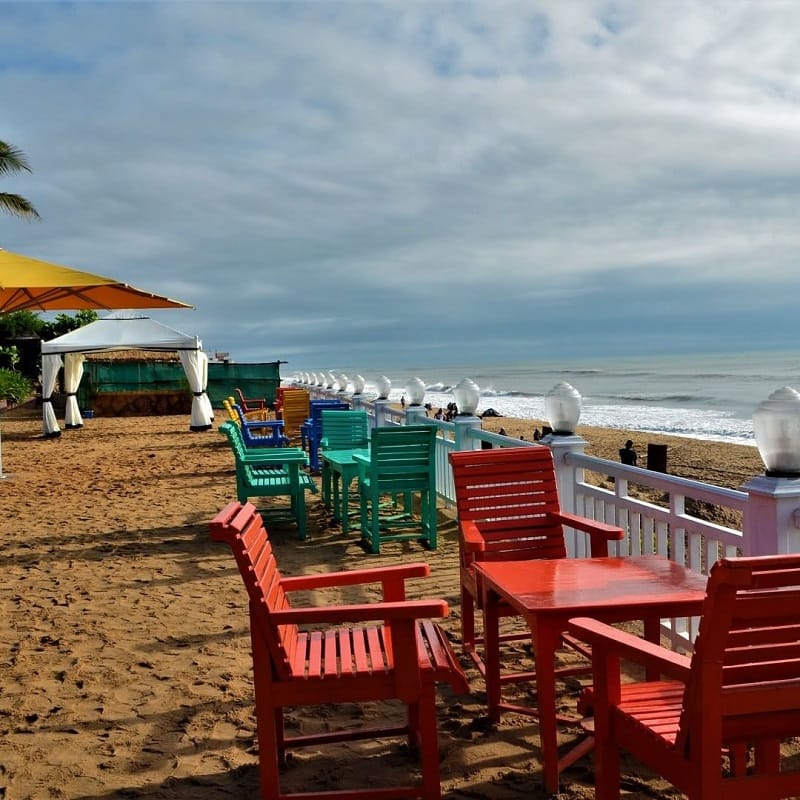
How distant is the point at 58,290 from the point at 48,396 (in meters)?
9.46

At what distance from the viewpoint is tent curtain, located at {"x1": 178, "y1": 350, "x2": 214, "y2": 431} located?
20125 millimetres

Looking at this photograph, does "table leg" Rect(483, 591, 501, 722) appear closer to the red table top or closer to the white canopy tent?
the red table top

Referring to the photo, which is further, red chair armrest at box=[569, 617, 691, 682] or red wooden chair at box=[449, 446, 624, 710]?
red wooden chair at box=[449, 446, 624, 710]

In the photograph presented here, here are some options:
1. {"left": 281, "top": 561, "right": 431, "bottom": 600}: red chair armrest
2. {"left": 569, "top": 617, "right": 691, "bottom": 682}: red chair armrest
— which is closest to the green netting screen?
{"left": 281, "top": 561, "right": 431, "bottom": 600}: red chair armrest

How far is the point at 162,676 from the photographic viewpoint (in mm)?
4117

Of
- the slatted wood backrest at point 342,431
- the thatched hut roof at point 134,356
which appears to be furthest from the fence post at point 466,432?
the thatched hut roof at point 134,356

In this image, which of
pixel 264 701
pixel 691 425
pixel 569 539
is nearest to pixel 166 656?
pixel 264 701

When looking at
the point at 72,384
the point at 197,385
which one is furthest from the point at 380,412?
the point at 72,384

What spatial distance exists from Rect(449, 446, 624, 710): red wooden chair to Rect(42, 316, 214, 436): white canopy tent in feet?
51.8

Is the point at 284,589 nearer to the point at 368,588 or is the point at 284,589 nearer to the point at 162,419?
the point at 368,588

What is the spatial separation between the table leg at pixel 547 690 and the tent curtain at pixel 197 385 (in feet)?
59.5

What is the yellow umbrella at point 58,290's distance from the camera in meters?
8.22

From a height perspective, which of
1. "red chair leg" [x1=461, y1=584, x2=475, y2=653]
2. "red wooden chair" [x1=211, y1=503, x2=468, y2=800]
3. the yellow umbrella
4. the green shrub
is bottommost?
"red chair leg" [x1=461, y1=584, x2=475, y2=653]

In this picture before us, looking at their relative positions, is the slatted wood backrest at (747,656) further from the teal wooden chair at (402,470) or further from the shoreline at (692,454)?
the shoreline at (692,454)
